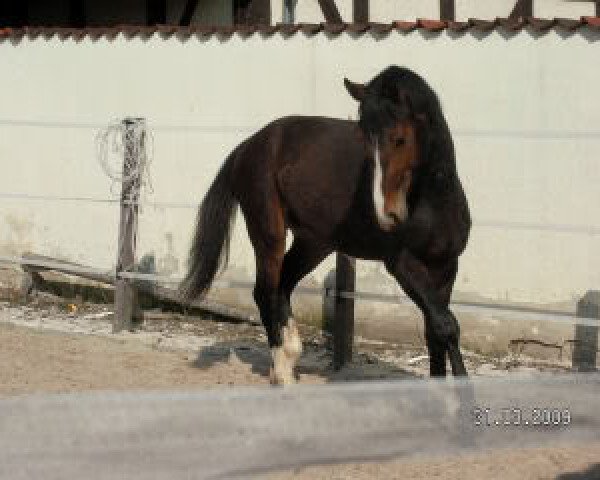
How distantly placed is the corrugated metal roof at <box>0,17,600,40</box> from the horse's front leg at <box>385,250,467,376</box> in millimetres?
2255

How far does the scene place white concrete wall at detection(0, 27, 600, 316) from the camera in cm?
675

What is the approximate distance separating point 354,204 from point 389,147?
1.02 metres

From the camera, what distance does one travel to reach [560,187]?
676 centimetres

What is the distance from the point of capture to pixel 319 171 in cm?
596

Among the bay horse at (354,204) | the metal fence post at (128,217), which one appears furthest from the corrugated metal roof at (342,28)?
the bay horse at (354,204)

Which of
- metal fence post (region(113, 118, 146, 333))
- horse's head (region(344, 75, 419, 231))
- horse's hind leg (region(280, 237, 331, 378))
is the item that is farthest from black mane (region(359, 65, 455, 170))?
metal fence post (region(113, 118, 146, 333))

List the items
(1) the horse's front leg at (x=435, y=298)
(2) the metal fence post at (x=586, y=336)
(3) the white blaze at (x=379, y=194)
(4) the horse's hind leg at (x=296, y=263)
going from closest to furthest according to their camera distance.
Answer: (3) the white blaze at (x=379, y=194), (1) the horse's front leg at (x=435, y=298), (4) the horse's hind leg at (x=296, y=263), (2) the metal fence post at (x=586, y=336)

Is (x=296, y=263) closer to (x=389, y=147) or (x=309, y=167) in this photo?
(x=309, y=167)

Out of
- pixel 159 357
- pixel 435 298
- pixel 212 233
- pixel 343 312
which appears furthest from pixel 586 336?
pixel 159 357

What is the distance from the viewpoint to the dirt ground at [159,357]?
624cm

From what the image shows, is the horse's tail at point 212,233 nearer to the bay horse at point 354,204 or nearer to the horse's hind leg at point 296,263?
the bay horse at point 354,204

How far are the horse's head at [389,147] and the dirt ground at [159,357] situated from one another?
1169mm

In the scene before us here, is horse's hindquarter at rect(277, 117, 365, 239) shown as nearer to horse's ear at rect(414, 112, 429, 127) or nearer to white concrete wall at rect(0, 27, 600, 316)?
horse's ear at rect(414, 112, 429, 127)

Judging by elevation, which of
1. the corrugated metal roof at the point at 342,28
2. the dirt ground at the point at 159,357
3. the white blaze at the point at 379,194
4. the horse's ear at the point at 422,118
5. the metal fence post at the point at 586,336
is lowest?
the dirt ground at the point at 159,357
